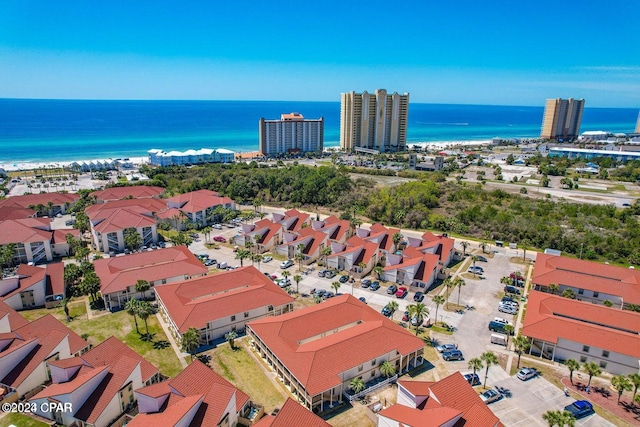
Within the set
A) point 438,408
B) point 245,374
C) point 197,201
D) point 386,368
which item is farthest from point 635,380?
point 197,201

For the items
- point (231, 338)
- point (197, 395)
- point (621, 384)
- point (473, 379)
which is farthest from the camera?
point (231, 338)

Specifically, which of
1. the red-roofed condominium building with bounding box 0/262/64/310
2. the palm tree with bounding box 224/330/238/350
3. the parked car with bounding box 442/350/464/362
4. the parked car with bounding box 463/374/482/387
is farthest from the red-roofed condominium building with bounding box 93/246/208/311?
the parked car with bounding box 463/374/482/387

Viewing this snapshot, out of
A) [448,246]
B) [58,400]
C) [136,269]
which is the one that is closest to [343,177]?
[448,246]

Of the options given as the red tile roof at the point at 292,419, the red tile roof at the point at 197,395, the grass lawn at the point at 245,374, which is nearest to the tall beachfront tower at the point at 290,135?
the grass lawn at the point at 245,374

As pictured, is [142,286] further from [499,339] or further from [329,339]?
[499,339]

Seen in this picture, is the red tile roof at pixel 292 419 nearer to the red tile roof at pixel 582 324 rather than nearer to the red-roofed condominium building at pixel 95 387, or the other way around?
the red-roofed condominium building at pixel 95 387

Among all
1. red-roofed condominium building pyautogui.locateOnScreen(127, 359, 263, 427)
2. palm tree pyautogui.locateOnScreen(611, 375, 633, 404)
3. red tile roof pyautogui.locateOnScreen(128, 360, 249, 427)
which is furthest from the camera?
palm tree pyautogui.locateOnScreen(611, 375, 633, 404)

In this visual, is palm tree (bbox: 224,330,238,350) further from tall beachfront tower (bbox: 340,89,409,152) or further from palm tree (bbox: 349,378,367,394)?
tall beachfront tower (bbox: 340,89,409,152)
